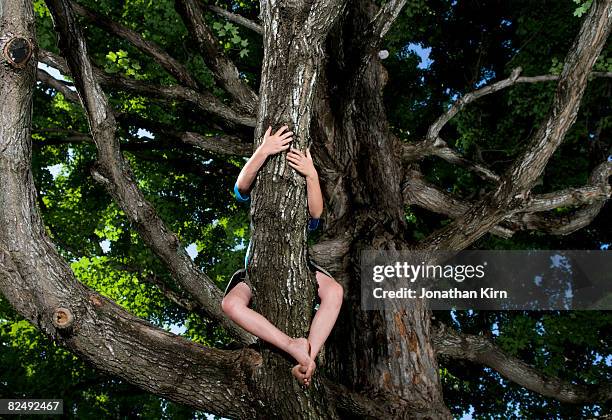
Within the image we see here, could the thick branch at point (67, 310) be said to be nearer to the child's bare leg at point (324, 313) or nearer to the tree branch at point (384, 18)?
the child's bare leg at point (324, 313)

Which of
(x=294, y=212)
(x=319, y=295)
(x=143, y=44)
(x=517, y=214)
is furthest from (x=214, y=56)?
(x=294, y=212)

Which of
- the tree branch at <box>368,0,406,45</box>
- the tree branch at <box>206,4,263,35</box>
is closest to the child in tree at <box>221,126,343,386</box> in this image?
the tree branch at <box>368,0,406,45</box>

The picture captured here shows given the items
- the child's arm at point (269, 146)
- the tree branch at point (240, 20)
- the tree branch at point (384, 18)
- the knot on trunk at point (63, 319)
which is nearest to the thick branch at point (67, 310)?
the knot on trunk at point (63, 319)

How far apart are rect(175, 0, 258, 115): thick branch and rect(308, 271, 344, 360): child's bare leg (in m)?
4.33

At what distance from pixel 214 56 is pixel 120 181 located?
2.88 metres

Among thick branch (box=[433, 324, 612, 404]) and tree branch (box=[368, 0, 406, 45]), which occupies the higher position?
tree branch (box=[368, 0, 406, 45])

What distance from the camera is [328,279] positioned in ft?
15.4

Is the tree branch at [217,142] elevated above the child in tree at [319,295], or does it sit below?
above

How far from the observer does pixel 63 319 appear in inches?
167

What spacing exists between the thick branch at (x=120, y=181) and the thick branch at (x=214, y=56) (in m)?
2.60

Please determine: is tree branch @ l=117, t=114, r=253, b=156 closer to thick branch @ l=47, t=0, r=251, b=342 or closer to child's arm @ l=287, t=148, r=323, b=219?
thick branch @ l=47, t=0, r=251, b=342

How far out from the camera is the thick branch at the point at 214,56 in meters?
8.09

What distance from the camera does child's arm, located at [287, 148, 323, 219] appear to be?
3.95 metres

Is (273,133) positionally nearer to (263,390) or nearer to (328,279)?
(328,279)
